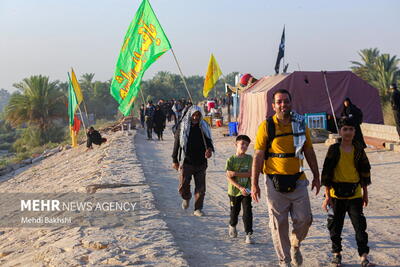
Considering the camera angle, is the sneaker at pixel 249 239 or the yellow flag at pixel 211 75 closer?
the sneaker at pixel 249 239

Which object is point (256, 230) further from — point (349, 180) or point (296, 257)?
point (349, 180)

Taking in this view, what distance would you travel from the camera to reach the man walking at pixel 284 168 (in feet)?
14.7

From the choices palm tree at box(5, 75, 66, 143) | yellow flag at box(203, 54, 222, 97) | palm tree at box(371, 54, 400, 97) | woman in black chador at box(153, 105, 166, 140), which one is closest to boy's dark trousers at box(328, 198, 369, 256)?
woman in black chador at box(153, 105, 166, 140)

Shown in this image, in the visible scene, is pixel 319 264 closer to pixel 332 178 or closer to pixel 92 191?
pixel 332 178

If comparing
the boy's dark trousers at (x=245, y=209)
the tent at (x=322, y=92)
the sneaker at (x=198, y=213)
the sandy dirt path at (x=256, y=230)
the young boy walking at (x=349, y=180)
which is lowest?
the sandy dirt path at (x=256, y=230)

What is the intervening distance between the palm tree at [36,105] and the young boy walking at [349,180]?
3285 cm

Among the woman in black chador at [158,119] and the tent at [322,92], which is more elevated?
the tent at [322,92]

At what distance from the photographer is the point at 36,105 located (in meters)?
34.8

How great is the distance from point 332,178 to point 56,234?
152 inches

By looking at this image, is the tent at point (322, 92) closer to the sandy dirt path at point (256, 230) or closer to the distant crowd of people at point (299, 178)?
the sandy dirt path at point (256, 230)

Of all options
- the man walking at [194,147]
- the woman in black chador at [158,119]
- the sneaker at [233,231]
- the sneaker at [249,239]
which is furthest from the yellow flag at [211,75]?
the sneaker at [249,239]

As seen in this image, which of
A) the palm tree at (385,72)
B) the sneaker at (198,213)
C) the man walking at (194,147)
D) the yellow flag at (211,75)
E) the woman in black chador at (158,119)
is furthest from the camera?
the palm tree at (385,72)

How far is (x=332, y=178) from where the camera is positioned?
473 cm

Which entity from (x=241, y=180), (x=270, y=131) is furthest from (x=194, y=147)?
(x=270, y=131)
